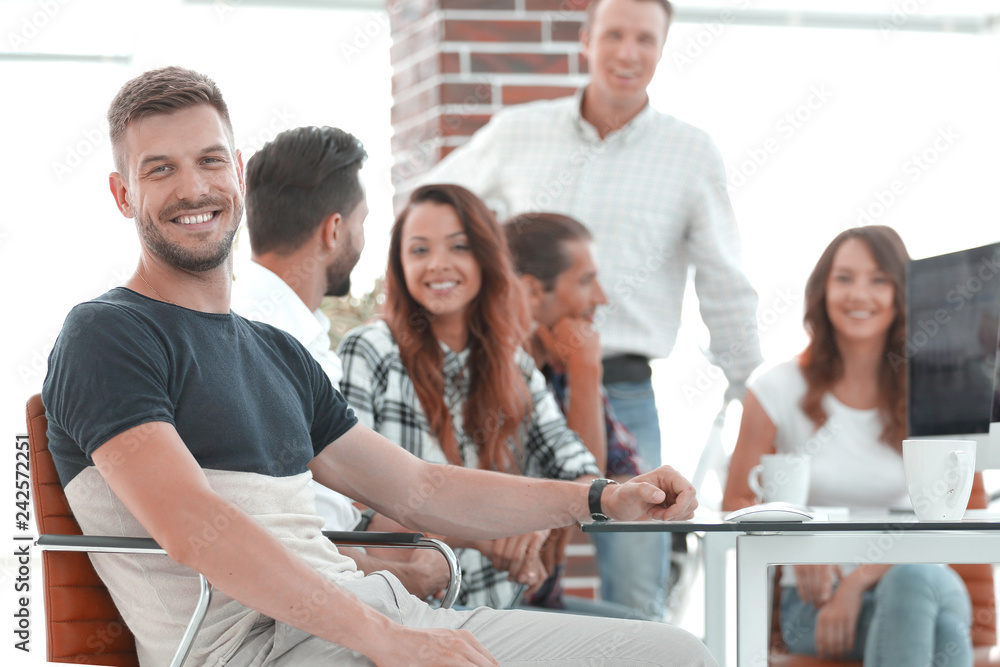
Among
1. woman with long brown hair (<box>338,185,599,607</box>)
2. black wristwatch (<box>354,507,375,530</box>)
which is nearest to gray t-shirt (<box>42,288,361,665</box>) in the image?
black wristwatch (<box>354,507,375,530</box>)

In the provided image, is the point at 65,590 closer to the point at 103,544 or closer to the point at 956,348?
the point at 103,544

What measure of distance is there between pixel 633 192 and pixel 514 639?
1.79 meters

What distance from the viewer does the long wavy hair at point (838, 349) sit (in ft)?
7.58

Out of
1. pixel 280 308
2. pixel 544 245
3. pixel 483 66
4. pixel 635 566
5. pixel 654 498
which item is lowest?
pixel 635 566

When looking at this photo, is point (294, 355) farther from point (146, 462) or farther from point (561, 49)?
point (561, 49)

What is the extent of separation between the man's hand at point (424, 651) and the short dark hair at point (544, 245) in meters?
1.43

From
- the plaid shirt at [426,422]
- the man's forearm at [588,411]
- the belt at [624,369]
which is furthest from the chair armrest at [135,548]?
the belt at [624,369]

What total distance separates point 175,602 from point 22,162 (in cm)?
308

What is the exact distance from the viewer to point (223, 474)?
1350 mm

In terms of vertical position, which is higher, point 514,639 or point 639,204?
point 639,204

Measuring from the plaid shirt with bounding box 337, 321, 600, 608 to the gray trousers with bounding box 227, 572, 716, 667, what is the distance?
0.63 m

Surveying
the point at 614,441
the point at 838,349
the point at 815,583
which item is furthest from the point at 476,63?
the point at 815,583

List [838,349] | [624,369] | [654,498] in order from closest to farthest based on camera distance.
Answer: [654,498], [838,349], [624,369]

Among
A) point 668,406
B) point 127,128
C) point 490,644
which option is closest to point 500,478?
point 490,644
